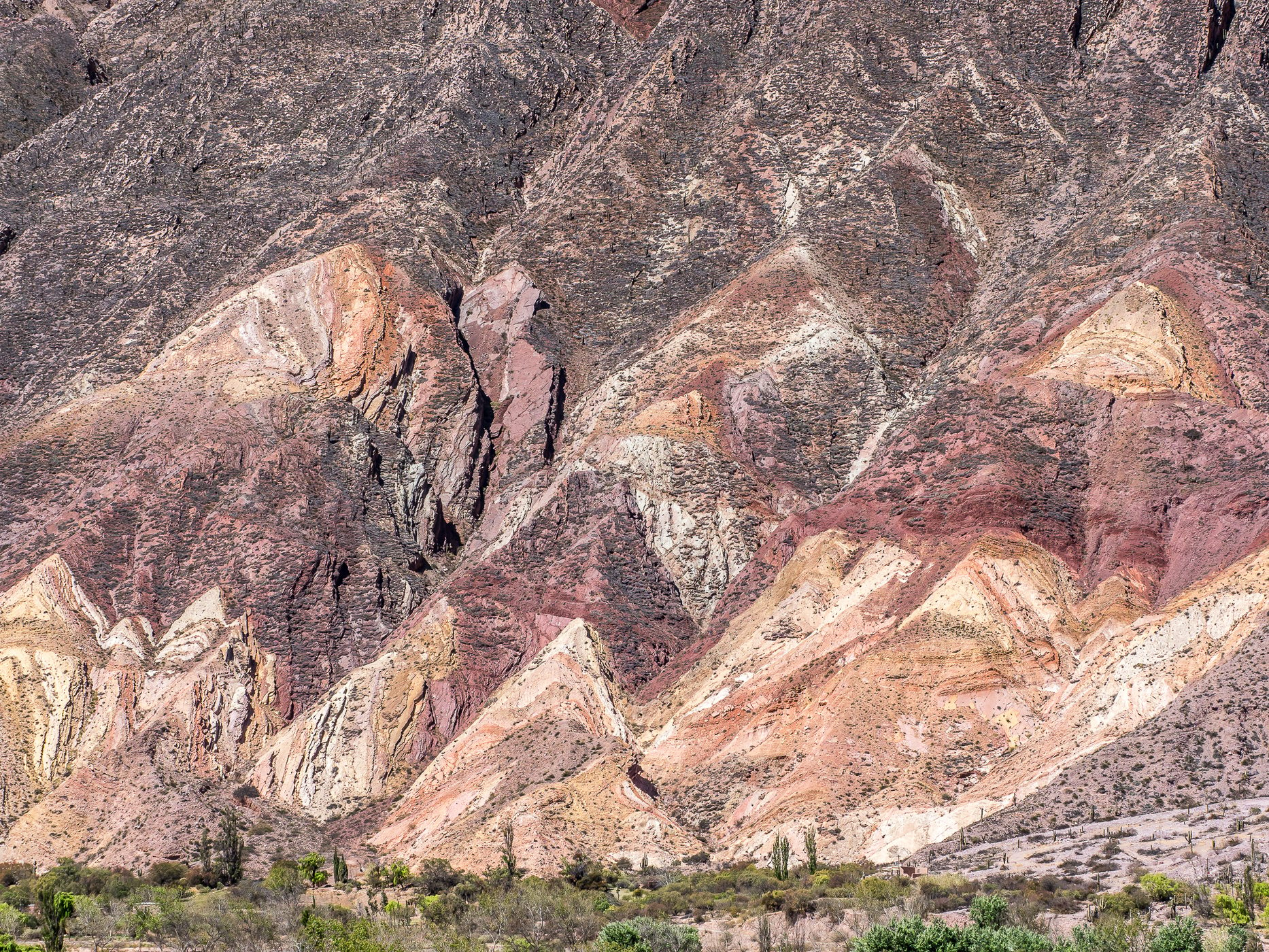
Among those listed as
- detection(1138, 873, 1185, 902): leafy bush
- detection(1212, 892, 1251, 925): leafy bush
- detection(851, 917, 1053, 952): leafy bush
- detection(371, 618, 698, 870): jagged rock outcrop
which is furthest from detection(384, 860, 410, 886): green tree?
detection(1212, 892, 1251, 925): leafy bush

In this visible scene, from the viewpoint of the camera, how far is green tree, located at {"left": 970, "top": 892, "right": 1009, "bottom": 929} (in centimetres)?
4053

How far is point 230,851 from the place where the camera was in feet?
190

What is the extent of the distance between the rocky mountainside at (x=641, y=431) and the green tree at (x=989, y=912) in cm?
904

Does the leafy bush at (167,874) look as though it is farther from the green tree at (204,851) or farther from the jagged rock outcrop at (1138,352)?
the jagged rock outcrop at (1138,352)

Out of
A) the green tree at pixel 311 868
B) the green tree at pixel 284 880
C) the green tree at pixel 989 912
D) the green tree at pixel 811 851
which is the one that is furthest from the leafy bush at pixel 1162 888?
the green tree at pixel 311 868

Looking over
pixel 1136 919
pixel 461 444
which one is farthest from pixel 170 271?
pixel 1136 919

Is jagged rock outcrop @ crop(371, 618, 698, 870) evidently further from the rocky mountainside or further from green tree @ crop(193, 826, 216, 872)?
green tree @ crop(193, 826, 216, 872)

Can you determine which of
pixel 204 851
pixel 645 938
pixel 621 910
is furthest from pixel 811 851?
pixel 204 851

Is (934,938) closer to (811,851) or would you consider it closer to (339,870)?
(811,851)

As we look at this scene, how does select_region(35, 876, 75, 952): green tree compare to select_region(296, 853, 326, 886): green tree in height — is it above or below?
below

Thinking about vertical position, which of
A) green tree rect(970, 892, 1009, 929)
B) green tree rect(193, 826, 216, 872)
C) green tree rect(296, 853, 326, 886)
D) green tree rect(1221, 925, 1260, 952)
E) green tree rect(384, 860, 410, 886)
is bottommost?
green tree rect(1221, 925, 1260, 952)

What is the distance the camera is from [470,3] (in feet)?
357

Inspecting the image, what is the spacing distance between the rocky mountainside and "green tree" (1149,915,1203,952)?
39.9 feet

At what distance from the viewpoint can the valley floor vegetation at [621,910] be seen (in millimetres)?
39750
